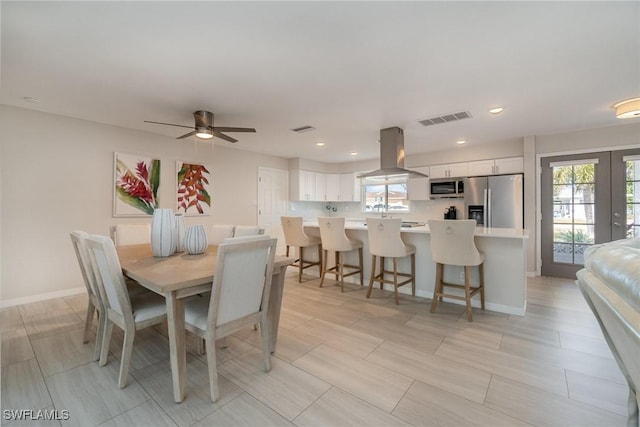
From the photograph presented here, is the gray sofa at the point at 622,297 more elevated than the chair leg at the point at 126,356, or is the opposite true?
the gray sofa at the point at 622,297

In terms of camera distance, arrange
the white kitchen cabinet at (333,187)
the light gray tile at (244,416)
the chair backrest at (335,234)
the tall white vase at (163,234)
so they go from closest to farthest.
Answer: the light gray tile at (244,416)
the tall white vase at (163,234)
the chair backrest at (335,234)
the white kitchen cabinet at (333,187)

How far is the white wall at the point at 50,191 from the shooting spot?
3.14m

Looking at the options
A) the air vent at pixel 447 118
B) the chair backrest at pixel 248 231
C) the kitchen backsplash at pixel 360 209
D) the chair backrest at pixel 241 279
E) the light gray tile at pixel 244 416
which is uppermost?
the air vent at pixel 447 118

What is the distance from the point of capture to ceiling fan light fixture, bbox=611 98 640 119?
2941 millimetres

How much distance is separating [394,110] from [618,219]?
366 centimetres

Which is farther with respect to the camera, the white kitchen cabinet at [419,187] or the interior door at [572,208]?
the white kitchen cabinet at [419,187]

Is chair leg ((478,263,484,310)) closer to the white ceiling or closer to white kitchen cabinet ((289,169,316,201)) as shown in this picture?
the white ceiling

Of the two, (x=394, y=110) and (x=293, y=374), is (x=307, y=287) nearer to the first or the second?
(x=293, y=374)

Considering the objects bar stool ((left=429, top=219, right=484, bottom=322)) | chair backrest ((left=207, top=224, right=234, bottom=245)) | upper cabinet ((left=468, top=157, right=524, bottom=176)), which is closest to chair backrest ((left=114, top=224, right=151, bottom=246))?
chair backrest ((left=207, top=224, right=234, bottom=245))

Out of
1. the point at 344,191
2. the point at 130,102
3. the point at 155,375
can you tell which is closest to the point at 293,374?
the point at 155,375

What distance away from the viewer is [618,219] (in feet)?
12.8

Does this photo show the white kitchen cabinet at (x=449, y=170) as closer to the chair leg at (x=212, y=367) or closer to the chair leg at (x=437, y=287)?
the chair leg at (x=437, y=287)

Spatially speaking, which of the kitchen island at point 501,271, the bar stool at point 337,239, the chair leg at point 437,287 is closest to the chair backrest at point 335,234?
the bar stool at point 337,239

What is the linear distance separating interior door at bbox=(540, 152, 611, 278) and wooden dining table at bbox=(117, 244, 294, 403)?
455 centimetres
